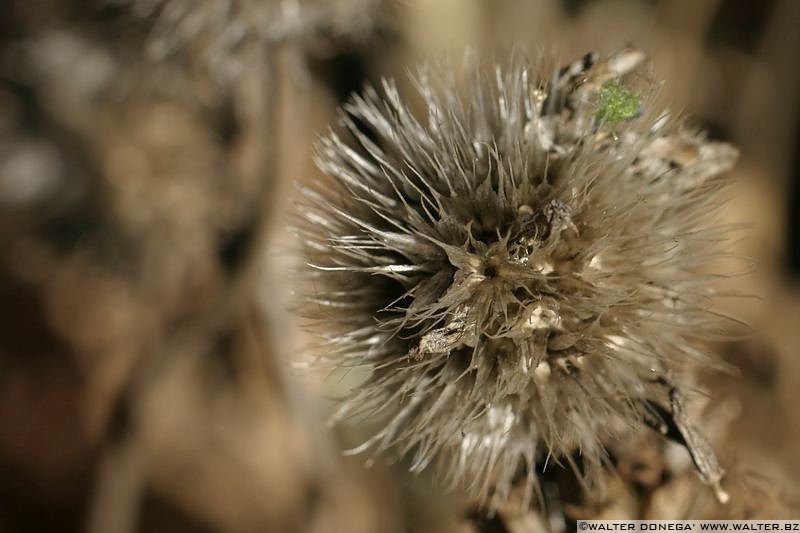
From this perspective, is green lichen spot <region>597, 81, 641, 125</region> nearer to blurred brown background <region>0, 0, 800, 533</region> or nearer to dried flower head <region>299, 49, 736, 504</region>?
dried flower head <region>299, 49, 736, 504</region>

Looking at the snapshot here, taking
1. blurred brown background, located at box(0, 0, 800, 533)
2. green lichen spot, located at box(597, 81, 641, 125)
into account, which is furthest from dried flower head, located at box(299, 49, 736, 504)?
blurred brown background, located at box(0, 0, 800, 533)

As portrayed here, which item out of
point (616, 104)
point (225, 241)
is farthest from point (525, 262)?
point (225, 241)

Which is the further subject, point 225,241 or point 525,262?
point 225,241

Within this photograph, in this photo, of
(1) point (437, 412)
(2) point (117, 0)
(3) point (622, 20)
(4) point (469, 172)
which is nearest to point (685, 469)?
(1) point (437, 412)

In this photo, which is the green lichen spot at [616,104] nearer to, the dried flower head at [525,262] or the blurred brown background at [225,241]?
the dried flower head at [525,262]

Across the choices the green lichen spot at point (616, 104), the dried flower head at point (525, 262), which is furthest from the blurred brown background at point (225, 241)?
the green lichen spot at point (616, 104)

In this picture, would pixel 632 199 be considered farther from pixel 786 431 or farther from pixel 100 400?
pixel 100 400

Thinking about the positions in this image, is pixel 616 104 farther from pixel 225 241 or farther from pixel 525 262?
pixel 225 241
